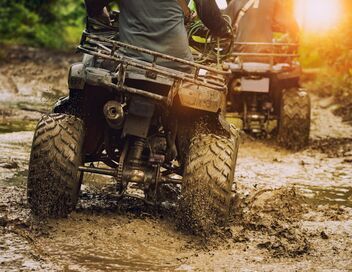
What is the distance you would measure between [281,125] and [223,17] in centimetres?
468

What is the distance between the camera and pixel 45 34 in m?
24.2

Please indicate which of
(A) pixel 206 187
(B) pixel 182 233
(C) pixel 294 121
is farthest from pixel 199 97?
(C) pixel 294 121

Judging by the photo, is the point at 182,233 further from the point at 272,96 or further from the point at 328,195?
the point at 272,96

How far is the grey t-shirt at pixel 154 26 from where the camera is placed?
5.59m

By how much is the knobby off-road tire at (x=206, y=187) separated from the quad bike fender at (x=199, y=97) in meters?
0.29

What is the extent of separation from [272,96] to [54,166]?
19.6ft

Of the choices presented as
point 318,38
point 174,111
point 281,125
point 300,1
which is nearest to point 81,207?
Answer: point 174,111

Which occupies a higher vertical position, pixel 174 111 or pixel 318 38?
pixel 318 38

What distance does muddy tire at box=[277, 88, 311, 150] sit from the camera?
1036 cm

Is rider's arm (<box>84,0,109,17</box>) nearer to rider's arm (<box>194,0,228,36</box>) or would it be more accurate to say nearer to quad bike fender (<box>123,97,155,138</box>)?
rider's arm (<box>194,0,228,36</box>)

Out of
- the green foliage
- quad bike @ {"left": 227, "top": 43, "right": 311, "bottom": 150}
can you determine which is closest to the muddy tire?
quad bike @ {"left": 227, "top": 43, "right": 311, "bottom": 150}

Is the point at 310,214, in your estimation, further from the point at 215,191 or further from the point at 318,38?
the point at 318,38

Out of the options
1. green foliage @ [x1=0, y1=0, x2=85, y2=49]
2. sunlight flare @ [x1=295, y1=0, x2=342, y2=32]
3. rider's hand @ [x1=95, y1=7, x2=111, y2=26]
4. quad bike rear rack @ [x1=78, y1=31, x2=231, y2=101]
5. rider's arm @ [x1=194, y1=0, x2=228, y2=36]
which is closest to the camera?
quad bike rear rack @ [x1=78, y1=31, x2=231, y2=101]

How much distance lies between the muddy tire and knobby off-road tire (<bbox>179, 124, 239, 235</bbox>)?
193 inches
